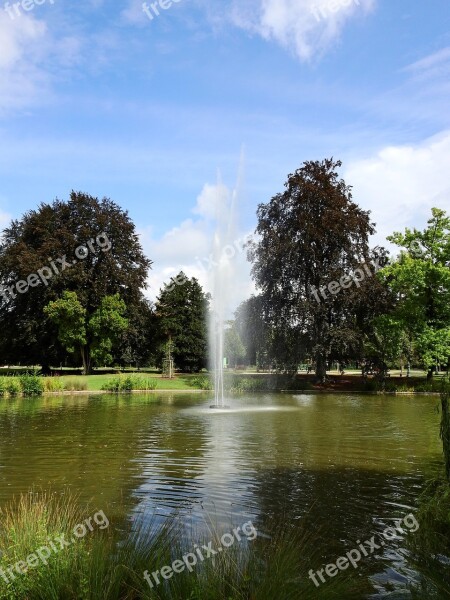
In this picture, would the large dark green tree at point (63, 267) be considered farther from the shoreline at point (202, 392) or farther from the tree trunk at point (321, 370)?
the tree trunk at point (321, 370)

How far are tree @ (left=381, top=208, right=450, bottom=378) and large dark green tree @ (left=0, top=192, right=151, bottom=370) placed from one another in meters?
23.7

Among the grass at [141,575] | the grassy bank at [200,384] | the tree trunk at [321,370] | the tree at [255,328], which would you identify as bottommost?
the grass at [141,575]

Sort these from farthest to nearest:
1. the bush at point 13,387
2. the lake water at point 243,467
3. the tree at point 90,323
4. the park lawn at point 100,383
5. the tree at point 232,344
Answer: the tree at point 232,344 → the tree at point 90,323 → the park lawn at point 100,383 → the bush at point 13,387 → the lake water at point 243,467

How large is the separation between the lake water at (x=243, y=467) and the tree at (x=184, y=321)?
37250mm

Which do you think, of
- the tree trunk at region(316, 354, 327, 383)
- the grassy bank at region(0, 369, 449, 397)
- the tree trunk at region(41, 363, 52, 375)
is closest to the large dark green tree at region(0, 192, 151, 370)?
the tree trunk at region(41, 363, 52, 375)

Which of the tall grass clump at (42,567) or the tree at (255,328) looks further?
the tree at (255,328)

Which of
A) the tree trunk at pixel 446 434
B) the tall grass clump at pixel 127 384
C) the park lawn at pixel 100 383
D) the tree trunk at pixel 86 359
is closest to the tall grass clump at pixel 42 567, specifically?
the tree trunk at pixel 446 434

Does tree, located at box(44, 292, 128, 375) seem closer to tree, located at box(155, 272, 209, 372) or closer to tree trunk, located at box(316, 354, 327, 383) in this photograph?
tree, located at box(155, 272, 209, 372)

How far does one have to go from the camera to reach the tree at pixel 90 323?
151 ft

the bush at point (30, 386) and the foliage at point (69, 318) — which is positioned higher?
the foliage at point (69, 318)

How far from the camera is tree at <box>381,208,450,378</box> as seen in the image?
38.4 metres

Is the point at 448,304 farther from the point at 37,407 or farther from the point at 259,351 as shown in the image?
the point at 37,407

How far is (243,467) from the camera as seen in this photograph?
1216cm

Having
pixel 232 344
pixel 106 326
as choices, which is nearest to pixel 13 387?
pixel 106 326
